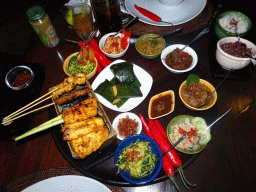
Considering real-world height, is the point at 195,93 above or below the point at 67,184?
below

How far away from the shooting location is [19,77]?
2711mm

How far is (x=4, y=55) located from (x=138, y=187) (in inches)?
150

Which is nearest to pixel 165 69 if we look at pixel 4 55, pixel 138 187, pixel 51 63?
pixel 138 187

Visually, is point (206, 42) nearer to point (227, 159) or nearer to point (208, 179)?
point (227, 159)

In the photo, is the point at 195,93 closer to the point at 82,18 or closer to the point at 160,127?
the point at 160,127

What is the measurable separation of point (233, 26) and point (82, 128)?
3.08 metres

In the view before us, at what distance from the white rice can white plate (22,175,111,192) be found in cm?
324

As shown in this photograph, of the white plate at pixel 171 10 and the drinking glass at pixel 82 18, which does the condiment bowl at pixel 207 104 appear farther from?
the drinking glass at pixel 82 18

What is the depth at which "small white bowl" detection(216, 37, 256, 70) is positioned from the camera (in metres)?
2.52

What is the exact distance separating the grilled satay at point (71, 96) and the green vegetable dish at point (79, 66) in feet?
1.82

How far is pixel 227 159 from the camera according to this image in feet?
7.54

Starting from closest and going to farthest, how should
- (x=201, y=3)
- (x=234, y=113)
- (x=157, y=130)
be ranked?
(x=157, y=130) < (x=234, y=113) < (x=201, y=3)

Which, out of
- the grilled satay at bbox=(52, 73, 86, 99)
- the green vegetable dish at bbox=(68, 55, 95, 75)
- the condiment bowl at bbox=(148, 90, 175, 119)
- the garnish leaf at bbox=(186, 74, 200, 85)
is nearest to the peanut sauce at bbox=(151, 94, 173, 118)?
the condiment bowl at bbox=(148, 90, 175, 119)

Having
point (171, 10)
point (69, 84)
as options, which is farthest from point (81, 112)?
point (171, 10)
